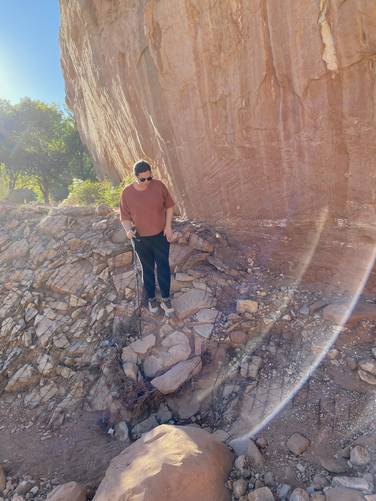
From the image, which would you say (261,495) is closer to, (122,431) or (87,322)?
(122,431)

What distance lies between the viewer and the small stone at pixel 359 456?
2354 mm

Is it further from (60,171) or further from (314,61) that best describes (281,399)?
(60,171)

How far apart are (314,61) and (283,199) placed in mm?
1400

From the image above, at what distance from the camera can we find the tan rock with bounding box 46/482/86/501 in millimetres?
2453

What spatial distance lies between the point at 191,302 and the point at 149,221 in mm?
1001

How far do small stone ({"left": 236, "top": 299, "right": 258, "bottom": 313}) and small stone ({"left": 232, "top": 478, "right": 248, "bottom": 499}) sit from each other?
1625mm

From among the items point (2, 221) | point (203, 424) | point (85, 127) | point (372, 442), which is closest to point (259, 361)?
point (203, 424)

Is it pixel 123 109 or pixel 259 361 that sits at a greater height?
pixel 123 109

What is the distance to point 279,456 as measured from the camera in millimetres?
2502

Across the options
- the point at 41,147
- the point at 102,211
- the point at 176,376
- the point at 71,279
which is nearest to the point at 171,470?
the point at 176,376

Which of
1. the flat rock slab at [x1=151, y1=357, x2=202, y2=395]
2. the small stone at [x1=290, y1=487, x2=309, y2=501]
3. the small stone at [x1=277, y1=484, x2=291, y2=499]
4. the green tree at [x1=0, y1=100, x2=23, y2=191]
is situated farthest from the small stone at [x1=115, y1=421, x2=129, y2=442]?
the green tree at [x1=0, y1=100, x2=23, y2=191]

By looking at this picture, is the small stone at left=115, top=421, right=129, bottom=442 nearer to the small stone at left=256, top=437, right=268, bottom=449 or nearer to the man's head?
the small stone at left=256, top=437, right=268, bottom=449

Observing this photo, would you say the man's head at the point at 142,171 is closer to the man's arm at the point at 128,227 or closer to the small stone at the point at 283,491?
the man's arm at the point at 128,227

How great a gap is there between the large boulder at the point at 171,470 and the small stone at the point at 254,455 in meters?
0.14
